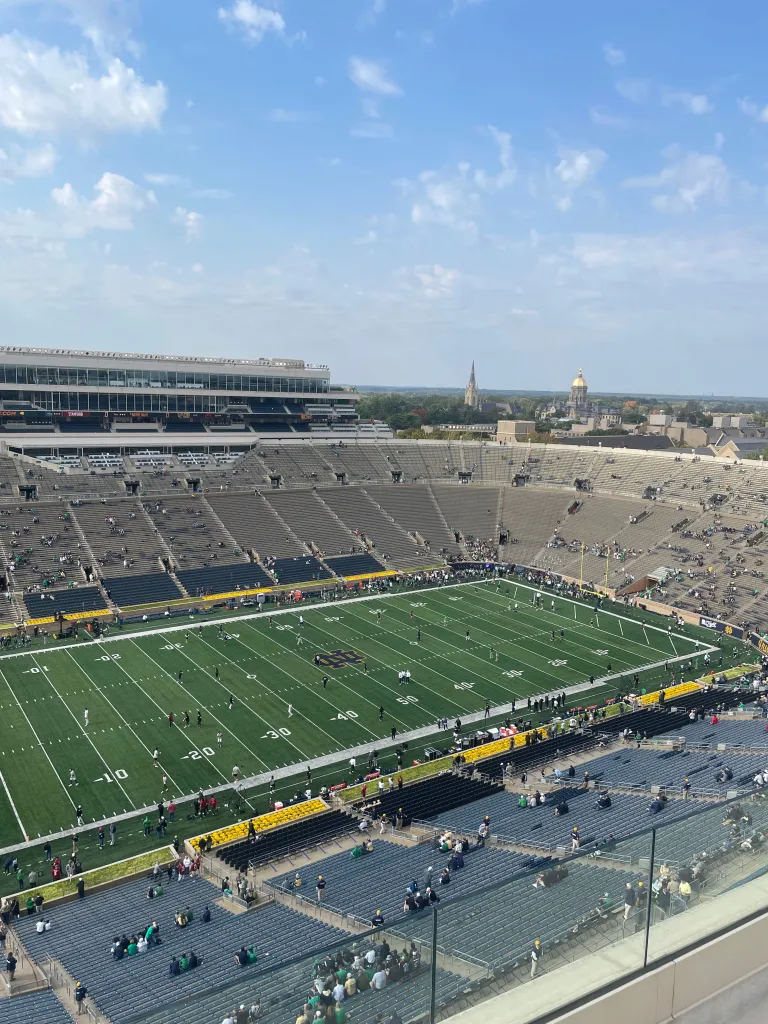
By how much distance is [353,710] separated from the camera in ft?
104

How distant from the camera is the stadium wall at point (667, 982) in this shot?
3717 mm

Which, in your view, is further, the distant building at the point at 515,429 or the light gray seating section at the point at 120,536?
the distant building at the point at 515,429

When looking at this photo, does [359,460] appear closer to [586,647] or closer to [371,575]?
[371,575]

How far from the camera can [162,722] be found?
3020 centimetres

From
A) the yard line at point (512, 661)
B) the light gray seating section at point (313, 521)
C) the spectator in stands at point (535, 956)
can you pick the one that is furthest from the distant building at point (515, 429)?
the spectator in stands at point (535, 956)

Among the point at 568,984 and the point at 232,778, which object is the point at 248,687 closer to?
the point at 232,778

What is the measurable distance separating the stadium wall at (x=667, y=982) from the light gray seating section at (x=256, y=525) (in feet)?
160

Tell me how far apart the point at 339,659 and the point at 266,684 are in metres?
4.30

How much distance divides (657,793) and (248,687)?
1797cm

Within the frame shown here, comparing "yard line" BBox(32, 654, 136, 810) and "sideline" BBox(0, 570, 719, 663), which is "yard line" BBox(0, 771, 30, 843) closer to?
"yard line" BBox(32, 654, 136, 810)

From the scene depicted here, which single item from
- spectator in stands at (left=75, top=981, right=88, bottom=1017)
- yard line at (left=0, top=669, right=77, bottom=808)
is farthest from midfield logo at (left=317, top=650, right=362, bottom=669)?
spectator in stands at (left=75, top=981, right=88, bottom=1017)

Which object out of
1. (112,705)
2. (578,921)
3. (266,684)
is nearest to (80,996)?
(578,921)

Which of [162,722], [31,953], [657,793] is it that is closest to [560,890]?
[31,953]

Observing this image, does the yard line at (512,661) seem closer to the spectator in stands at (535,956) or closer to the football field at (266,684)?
the football field at (266,684)
